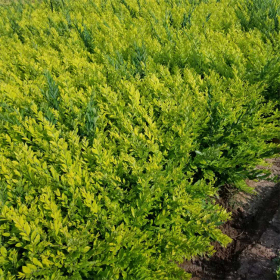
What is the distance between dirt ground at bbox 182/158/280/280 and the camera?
260 cm

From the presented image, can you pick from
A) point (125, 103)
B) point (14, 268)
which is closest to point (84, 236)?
point (14, 268)

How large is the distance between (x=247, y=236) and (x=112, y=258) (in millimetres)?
1914

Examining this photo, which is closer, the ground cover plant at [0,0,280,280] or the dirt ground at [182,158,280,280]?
the ground cover plant at [0,0,280,280]

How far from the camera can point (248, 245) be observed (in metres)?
2.80

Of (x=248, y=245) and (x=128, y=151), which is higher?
(x=128, y=151)

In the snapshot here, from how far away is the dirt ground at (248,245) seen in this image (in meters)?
2.60

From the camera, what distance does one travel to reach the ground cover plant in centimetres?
176

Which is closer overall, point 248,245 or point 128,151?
point 128,151

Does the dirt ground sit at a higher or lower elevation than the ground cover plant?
lower

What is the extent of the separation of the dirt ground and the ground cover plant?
0.25 m

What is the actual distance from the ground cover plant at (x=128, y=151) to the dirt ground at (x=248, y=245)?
0.25 meters

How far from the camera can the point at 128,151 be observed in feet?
8.14

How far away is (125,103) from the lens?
289cm

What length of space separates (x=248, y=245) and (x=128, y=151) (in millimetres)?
1802
